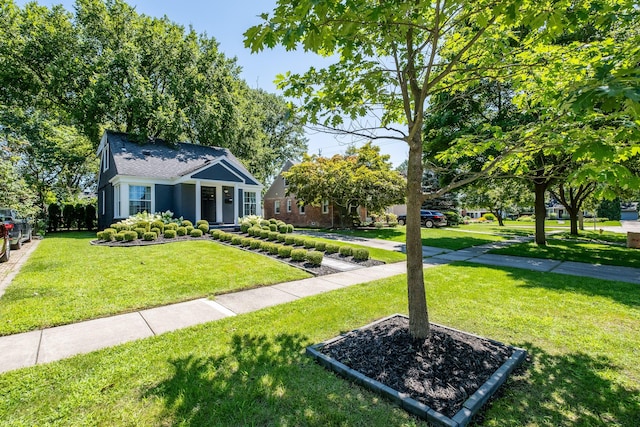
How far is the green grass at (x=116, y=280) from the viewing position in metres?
4.68

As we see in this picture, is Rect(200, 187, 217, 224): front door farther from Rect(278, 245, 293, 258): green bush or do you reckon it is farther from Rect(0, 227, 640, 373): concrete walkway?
Rect(278, 245, 293, 258): green bush

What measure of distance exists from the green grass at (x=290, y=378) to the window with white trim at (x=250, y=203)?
1541cm

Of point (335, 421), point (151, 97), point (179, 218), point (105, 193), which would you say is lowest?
point (335, 421)

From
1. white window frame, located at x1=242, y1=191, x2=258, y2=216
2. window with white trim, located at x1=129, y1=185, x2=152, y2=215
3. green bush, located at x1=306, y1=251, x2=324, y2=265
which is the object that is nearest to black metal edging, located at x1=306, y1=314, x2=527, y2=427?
green bush, located at x1=306, y1=251, x2=324, y2=265

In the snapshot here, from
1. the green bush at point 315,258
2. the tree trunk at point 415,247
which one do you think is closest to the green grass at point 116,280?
the green bush at point 315,258

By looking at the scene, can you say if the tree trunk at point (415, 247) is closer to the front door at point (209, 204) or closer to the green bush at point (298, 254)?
the green bush at point (298, 254)

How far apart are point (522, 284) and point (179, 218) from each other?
15.5 metres

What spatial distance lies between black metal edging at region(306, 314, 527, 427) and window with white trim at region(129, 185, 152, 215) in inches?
622

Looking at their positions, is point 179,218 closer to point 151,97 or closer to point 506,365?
point 151,97

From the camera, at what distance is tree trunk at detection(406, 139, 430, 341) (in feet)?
11.6

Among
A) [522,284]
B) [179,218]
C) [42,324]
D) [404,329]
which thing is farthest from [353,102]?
[179,218]

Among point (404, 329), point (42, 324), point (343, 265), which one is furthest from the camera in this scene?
point (343, 265)

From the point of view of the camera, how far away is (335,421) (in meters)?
2.38

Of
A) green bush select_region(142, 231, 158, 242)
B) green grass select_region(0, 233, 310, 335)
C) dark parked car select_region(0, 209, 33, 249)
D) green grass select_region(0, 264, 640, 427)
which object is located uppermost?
dark parked car select_region(0, 209, 33, 249)
